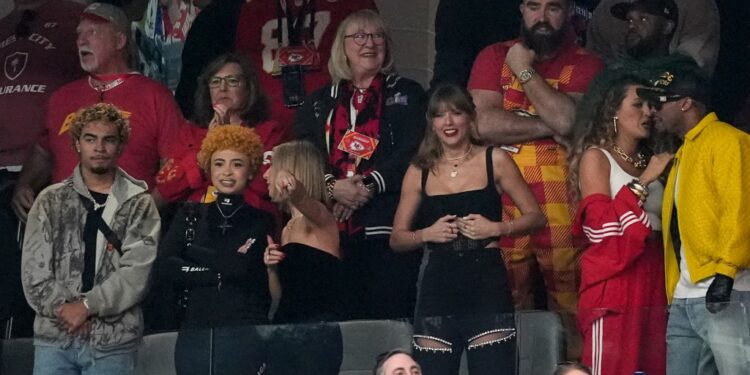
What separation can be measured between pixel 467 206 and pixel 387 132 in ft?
2.84

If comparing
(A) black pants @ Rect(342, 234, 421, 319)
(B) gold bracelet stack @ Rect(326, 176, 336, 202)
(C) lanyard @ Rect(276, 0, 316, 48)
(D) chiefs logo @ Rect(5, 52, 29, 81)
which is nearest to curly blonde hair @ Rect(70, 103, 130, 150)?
(B) gold bracelet stack @ Rect(326, 176, 336, 202)

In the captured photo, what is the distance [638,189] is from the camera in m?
8.32

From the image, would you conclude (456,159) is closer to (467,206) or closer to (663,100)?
(467,206)

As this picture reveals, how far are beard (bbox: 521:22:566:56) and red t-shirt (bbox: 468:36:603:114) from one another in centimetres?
5

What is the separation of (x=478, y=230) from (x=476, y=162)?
0.38 meters

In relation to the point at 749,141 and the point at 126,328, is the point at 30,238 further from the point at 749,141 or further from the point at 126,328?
the point at 749,141

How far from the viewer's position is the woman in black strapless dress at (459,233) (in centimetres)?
813

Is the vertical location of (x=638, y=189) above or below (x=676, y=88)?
below

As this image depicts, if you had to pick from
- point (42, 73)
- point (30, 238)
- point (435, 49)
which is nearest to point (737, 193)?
point (435, 49)

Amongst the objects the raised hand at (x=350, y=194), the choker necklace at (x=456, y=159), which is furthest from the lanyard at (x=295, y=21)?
the choker necklace at (x=456, y=159)

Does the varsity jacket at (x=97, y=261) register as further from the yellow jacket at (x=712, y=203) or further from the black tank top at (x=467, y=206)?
the yellow jacket at (x=712, y=203)

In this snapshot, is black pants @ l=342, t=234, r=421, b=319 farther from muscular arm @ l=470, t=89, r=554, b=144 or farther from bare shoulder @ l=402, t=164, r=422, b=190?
muscular arm @ l=470, t=89, r=554, b=144

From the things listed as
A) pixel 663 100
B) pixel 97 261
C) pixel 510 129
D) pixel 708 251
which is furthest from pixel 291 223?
pixel 708 251

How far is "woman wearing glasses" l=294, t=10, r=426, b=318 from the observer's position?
29.0 feet
